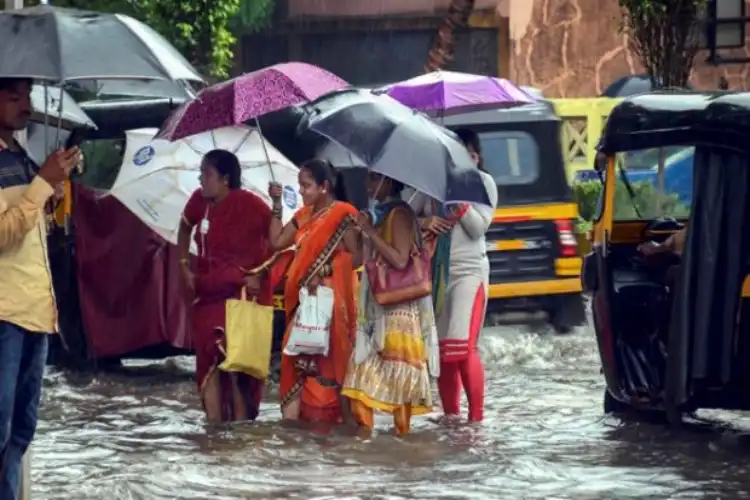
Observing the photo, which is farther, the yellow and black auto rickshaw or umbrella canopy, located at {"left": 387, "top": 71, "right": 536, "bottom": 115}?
the yellow and black auto rickshaw

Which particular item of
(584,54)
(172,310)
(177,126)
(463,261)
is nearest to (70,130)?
(172,310)

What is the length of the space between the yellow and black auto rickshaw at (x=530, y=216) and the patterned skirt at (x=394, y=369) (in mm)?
6002

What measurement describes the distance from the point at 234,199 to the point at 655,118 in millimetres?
2464

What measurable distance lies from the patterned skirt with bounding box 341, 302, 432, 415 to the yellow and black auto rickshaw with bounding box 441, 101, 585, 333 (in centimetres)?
600

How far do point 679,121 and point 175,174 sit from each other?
412cm

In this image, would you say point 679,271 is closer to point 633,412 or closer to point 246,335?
point 633,412

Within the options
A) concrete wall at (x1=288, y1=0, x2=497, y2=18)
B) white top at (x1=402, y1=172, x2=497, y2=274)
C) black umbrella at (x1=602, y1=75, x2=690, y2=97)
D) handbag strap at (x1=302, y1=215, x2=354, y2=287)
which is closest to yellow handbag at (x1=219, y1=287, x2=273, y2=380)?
handbag strap at (x1=302, y1=215, x2=354, y2=287)

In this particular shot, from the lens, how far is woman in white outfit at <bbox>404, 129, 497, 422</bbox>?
1144cm

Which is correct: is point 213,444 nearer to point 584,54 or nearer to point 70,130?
point 70,130

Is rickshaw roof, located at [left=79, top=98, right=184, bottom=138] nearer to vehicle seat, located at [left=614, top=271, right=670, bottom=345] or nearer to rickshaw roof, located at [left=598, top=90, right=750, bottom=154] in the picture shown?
rickshaw roof, located at [left=598, top=90, right=750, bottom=154]

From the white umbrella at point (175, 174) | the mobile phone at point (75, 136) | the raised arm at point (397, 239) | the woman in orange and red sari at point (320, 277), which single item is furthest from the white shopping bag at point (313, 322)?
the mobile phone at point (75, 136)

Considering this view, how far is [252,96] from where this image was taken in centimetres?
1126

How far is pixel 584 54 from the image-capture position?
101ft

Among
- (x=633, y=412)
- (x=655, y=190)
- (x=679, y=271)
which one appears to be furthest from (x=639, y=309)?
(x=655, y=190)
